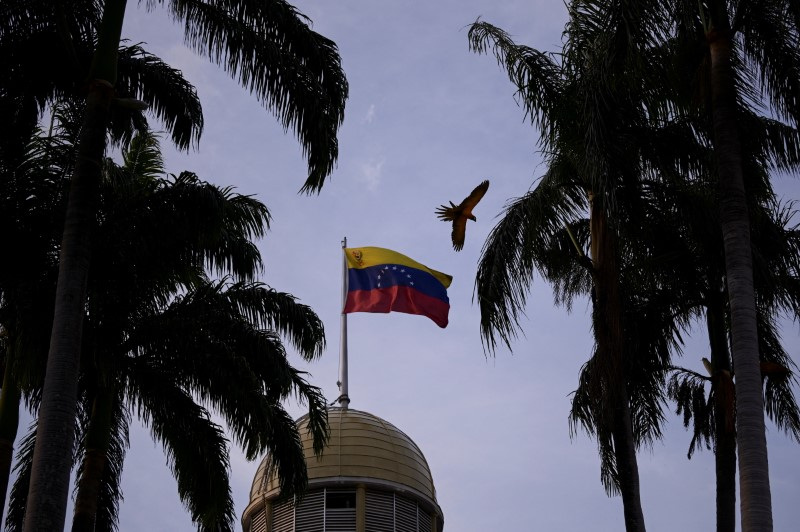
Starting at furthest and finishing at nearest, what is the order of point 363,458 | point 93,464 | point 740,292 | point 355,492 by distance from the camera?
point 363,458
point 355,492
point 93,464
point 740,292

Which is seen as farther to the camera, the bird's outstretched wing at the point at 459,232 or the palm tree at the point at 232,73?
the bird's outstretched wing at the point at 459,232

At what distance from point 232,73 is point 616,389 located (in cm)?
768

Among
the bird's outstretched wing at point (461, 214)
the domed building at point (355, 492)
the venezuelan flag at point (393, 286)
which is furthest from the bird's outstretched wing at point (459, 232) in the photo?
the domed building at point (355, 492)

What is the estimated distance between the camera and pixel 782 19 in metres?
18.7

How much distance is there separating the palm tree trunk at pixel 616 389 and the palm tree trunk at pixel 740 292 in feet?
→ 11.0

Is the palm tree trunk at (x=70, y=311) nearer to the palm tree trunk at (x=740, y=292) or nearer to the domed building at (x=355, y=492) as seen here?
the palm tree trunk at (x=740, y=292)

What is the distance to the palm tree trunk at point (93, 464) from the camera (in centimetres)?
2125

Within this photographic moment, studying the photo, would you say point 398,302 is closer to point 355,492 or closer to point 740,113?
point 355,492

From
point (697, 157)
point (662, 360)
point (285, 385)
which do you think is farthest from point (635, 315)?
point (285, 385)

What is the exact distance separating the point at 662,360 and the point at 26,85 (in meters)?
12.4

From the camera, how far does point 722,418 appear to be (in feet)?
73.4

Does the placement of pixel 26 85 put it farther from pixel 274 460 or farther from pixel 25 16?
pixel 274 460

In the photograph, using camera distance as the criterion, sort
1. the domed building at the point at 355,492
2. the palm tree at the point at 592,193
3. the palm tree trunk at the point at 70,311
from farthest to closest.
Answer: the domed building at the point at 355,492, the palm tree at the point at 592,193, the palm tree trunk at the point at 70,311

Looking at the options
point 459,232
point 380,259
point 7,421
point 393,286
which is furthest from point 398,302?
point 7,421
